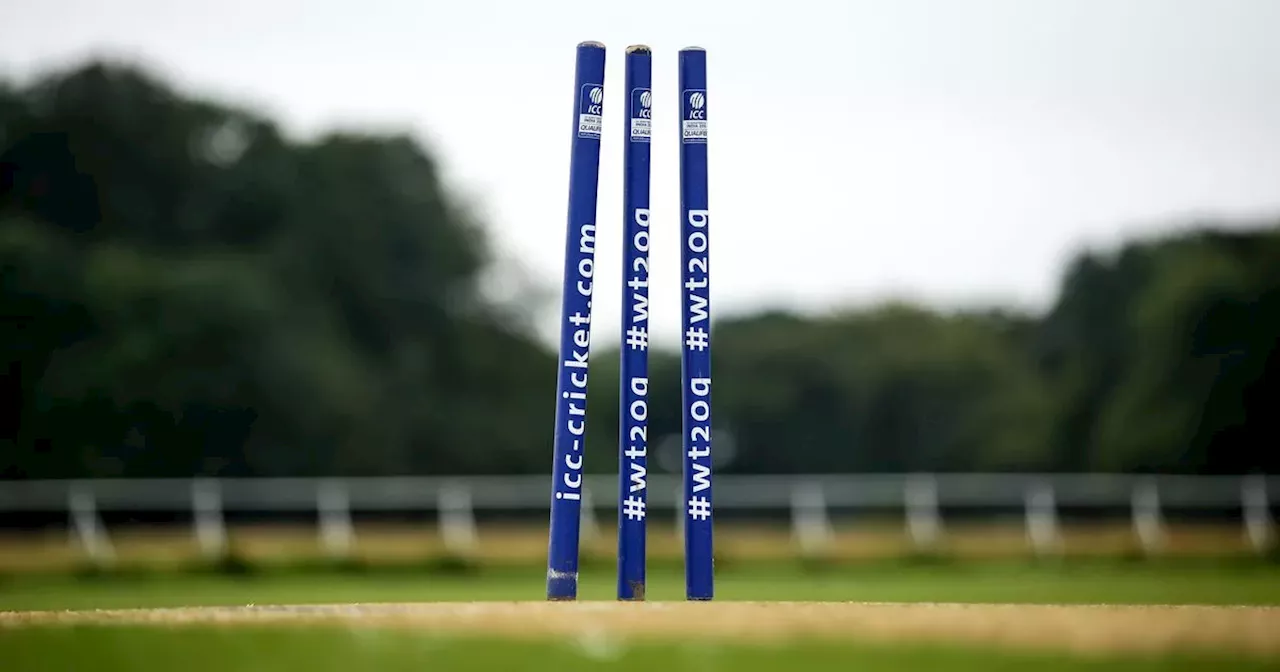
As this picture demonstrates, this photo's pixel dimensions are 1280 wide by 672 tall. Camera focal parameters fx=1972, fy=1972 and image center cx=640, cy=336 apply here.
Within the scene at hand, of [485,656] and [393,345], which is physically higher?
[393,345]

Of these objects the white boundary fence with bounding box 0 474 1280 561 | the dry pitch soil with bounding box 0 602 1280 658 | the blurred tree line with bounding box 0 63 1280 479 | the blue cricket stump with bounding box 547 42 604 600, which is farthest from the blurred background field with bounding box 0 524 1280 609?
the blurred tree line with bounding box 0 63 1280 479

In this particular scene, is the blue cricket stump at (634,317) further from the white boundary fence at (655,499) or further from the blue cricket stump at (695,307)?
the white boundary fence at (655,499)

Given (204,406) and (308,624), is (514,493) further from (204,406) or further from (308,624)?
(308,624)

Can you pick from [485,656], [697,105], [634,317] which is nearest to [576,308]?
[634,317]

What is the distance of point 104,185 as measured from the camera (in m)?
48.1

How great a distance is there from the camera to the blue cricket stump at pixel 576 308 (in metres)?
11.7

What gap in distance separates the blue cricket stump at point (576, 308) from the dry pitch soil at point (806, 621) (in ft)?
1.62

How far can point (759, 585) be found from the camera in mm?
21734

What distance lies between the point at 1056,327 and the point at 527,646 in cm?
4434

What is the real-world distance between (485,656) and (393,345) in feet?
139

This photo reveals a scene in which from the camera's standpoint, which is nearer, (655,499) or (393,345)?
(655,499)

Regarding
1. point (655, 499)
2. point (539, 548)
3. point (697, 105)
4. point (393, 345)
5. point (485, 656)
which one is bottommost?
point (539, 548)

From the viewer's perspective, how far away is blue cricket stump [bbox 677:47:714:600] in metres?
11.9

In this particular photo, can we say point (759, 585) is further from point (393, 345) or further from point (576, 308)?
point (393, 345)
